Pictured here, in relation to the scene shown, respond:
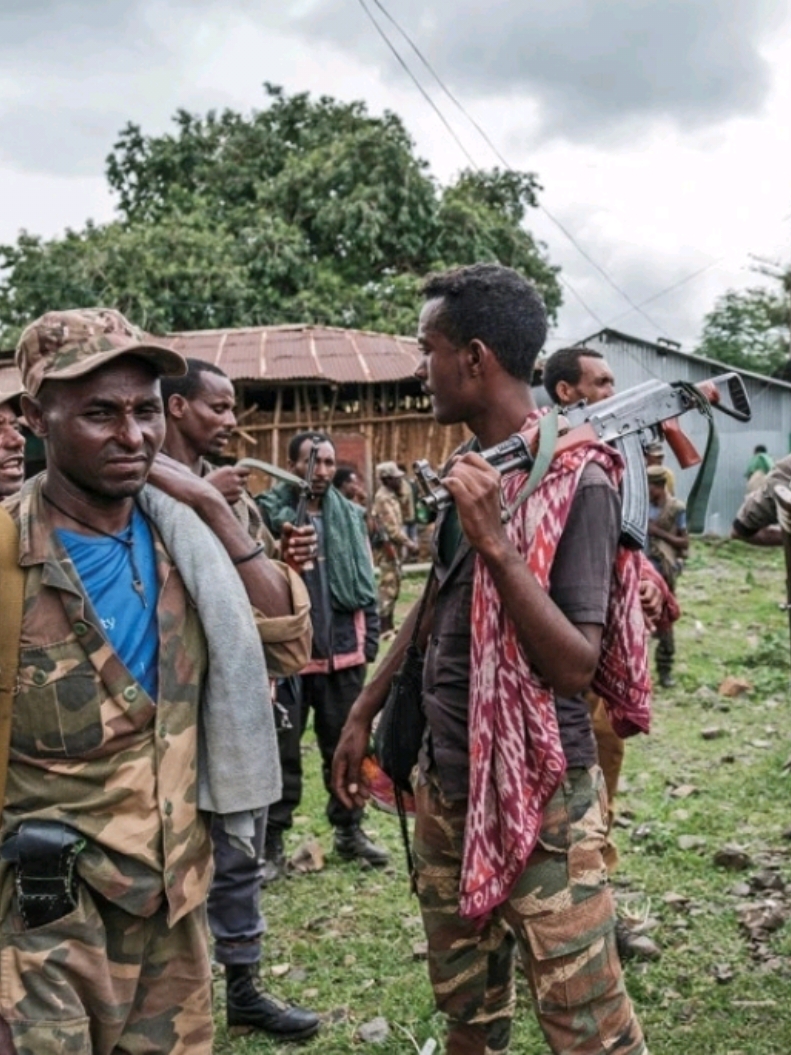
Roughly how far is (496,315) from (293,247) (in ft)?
67.2

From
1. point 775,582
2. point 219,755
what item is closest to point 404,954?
point 219,755

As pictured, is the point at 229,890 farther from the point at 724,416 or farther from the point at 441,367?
the point at 724,416

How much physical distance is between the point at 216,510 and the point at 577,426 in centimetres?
81

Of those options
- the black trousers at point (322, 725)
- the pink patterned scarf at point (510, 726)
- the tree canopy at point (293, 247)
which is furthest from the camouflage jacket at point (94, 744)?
the tree canopy at point (293, 247)

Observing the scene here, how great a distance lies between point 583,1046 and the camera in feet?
7.41

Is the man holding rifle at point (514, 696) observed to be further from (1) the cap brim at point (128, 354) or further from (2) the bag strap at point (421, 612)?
(1) the cap brim at point (128, 354)

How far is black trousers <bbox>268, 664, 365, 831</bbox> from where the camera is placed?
16.0 feet

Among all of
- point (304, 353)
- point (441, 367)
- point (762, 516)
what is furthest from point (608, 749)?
point (304, 353)

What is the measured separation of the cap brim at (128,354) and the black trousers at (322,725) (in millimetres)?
2923

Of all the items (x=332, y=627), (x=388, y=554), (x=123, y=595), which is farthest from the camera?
(x=388, y=554)

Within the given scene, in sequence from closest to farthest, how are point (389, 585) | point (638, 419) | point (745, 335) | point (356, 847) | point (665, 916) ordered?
point (638, 419) → point (665, 916) → point (356, 847) → point (389, 585) → point (745, 335)

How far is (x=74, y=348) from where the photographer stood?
2.05 meters

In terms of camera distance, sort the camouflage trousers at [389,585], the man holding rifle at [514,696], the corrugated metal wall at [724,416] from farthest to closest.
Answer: the corrugated metal wall at [724,416] → the camouflage trousers at [389,585] → the man holding rifle at [514,696]

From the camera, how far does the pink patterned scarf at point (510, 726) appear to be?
222 centimetres
